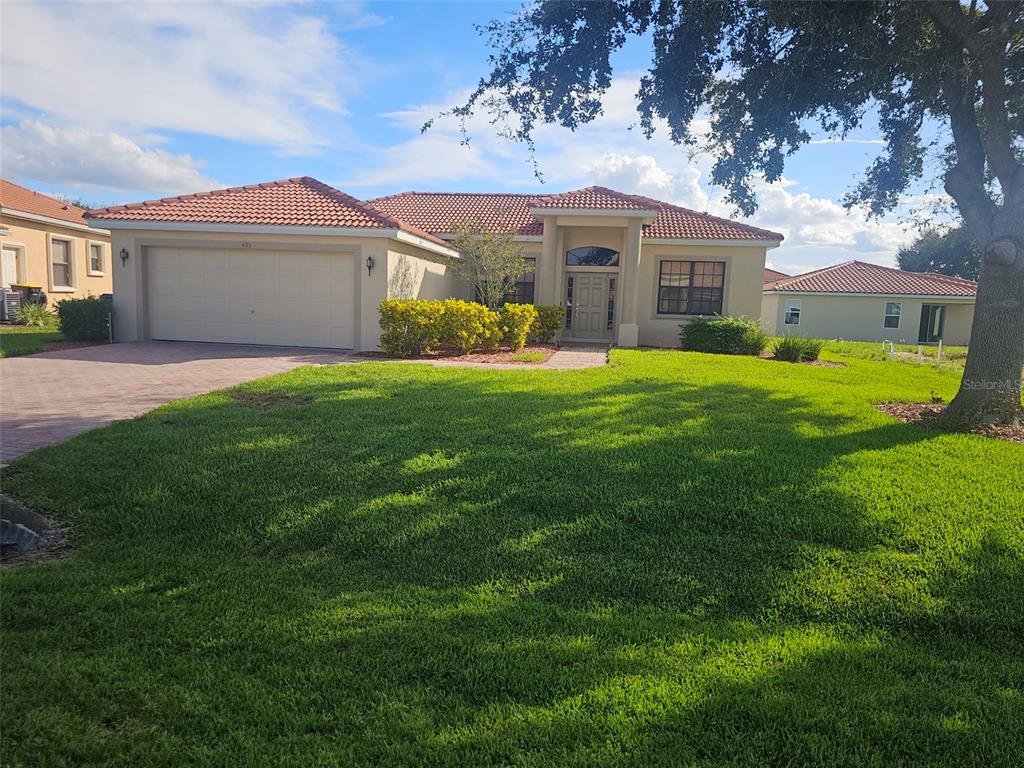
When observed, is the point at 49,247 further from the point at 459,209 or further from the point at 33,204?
the point at 459,209

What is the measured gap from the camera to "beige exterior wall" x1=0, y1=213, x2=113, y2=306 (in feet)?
74.7

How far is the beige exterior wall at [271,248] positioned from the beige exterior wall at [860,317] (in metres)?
27.4

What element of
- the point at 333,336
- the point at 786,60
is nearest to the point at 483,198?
the point at 333,336

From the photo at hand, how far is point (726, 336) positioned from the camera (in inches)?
746

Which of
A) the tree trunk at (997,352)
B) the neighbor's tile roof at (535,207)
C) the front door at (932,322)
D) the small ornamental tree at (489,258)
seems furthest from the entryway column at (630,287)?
the front door at (932,322)

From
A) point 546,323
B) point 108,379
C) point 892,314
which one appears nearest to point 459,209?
point 546,323

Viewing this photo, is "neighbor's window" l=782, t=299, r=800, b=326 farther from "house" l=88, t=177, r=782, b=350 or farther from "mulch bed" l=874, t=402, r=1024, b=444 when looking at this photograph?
"mulch bed" l=874, t=402, r=1024, b=444

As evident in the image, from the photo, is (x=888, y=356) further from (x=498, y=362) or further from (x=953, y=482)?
(x=953, y=482)

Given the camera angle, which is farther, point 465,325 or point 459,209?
point 459,209

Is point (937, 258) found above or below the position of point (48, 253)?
above

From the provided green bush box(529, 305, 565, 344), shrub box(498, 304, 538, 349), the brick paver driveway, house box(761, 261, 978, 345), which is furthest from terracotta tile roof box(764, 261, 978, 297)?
the brick paver driveway

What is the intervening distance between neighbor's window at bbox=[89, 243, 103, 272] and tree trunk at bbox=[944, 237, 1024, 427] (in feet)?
95.6

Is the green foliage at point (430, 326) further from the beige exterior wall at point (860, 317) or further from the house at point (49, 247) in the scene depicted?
the beige exterior wall at point (860, 317)

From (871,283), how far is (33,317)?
39.8 metres
